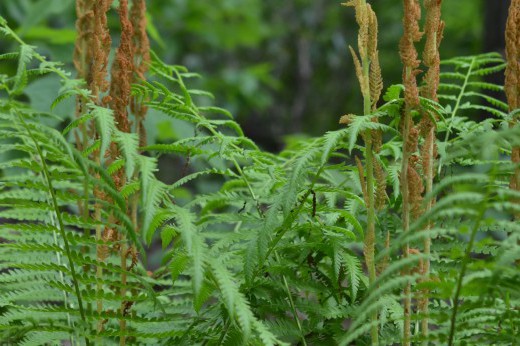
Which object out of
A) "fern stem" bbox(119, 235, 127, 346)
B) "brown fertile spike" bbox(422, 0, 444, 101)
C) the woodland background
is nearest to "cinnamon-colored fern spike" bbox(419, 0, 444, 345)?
"brown fertile spike" bbox(422, 0, 444, 101)

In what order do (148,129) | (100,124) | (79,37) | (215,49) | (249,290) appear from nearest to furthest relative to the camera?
(100,124) → (249,290) → (79,37) → (148,129) → (215,49)

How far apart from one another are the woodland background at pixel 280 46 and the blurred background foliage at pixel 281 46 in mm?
10

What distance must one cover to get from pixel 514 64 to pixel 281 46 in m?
6.70

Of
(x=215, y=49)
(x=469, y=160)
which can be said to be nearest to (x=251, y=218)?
(x=469, y=160)

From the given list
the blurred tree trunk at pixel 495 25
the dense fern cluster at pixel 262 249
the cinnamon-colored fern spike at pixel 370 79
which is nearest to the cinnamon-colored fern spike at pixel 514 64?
the dense fern cluster at pixel 262 249

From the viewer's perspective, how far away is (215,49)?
22.1ft

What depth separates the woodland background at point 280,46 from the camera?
508 centimetres

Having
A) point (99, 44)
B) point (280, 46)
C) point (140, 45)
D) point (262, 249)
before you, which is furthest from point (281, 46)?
point (262, 249)

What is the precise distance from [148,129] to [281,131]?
217 inches

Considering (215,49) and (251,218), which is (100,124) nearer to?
(251,218)

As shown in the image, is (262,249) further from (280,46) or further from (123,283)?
(280,46)

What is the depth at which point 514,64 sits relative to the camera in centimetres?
109

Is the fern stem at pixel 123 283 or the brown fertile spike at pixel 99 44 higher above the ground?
the brown fertile spike at pixel 99 44

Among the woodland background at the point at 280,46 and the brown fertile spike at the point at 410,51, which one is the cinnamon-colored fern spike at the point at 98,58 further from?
the woodland background at the point at 280,46
